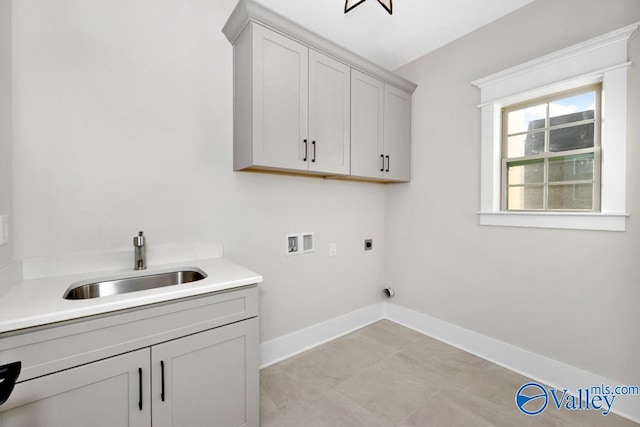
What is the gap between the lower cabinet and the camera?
946mm

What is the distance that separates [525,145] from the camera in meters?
2.12

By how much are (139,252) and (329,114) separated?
1.59m

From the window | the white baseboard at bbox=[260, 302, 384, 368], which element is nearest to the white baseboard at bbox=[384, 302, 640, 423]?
the white baseboard at bbox=[260, 302, 384, 368]

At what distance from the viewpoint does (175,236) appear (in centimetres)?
177

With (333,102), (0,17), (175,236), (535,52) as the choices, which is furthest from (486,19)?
(0,17)

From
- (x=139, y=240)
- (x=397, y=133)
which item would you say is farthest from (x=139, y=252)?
(x=397, y=133)

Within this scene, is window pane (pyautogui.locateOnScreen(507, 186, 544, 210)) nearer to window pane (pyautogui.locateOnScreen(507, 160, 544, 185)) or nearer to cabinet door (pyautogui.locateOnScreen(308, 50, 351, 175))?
window pane (pyautogui.locateOnScreen(507, 160, 544, 185))

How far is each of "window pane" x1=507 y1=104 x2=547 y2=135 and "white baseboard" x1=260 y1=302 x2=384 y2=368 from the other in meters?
2.10

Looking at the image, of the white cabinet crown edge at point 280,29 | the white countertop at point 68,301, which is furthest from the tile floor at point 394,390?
the white cabinet crown edge at point 280,29

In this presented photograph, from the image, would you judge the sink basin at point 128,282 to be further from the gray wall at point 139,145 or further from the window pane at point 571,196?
the window pane at point 571,196

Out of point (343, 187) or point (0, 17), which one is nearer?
point (0, 17)

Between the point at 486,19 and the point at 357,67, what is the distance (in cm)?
108

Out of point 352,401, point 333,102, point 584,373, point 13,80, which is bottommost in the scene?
point 352,401

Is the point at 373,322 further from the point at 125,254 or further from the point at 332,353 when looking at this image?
the point at 125,254
